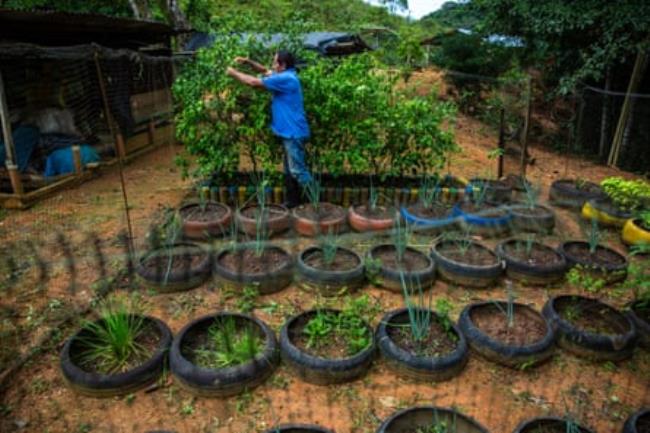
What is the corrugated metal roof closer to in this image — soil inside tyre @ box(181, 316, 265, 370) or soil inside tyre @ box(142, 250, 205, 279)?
soil inside tyre @ box(142, 250, 205, 279)

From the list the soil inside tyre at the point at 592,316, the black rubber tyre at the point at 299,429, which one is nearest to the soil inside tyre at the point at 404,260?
the soil inside tyre at the point at 592,316

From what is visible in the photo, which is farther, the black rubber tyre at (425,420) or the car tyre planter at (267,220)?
the car tyre planter at (267,220)

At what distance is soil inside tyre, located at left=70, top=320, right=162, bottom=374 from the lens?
9.31 feet

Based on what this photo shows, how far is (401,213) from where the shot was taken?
5121 millimetres

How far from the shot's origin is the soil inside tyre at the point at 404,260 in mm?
4012

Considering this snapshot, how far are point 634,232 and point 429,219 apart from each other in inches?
82.8

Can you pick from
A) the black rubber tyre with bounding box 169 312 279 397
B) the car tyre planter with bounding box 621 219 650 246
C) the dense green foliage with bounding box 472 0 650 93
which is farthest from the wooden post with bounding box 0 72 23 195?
the dense green foliage with bounding box 472 0 650 93

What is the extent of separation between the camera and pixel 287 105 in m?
5.00

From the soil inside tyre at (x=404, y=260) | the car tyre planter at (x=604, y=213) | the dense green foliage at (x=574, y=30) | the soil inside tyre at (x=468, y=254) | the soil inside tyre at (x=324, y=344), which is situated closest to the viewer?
the soil inside tyre at (x=324, y=344)

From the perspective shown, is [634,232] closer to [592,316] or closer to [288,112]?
[592,316]

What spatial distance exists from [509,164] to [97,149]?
7.15m

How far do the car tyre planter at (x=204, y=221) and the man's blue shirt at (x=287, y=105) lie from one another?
1.09 metres

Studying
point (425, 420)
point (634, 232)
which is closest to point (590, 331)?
point (425, 420)

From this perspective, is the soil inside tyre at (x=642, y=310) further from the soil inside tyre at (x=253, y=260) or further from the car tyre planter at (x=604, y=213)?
the soil inside tyre at (x=253, y=260)
